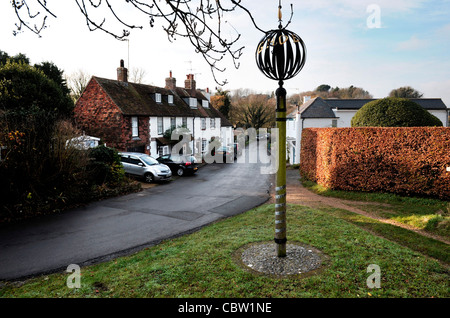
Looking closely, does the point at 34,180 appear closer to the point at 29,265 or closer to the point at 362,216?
the point at 29,265

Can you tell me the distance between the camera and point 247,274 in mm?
4961

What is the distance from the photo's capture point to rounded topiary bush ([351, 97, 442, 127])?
14711mm

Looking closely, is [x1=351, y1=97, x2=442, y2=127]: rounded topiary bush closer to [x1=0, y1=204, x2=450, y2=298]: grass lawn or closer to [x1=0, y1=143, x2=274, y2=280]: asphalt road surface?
[x1=0, y1=143, x2=274, y2=280]: asphalt road surface

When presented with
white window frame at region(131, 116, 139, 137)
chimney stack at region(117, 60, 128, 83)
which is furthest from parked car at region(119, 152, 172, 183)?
chimney stack at region(117, 60, 128, 83)

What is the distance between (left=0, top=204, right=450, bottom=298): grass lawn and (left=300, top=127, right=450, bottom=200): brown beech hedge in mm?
5417

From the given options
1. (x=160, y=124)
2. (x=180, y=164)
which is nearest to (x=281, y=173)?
(x=180, y=164)

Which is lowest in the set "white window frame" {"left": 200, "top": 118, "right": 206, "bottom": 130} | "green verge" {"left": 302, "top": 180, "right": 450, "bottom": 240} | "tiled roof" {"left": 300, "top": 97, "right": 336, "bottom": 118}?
"green verge" {"left": 302, "top": 180, "right": 450, "bottom": 240}

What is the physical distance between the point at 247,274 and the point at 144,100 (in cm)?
2535

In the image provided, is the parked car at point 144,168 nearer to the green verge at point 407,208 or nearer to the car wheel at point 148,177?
the car wheel at point 148,177

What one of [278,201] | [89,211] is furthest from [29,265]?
[278,201]

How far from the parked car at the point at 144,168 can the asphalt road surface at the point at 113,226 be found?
2142 millimetres

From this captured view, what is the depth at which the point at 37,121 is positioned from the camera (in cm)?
1277
